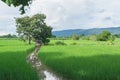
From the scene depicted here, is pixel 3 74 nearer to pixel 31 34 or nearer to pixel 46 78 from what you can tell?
pixel 46 78

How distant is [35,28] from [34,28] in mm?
405

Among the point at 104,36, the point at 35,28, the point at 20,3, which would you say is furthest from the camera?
the point at 104,36

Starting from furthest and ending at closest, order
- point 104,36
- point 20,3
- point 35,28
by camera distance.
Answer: point 104,36 < point 35,28 < point 20,3

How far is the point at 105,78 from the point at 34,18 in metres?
77.2

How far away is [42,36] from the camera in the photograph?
89375mm

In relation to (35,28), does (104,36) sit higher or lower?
lower

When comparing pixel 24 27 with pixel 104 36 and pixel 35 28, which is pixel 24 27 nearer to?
pixel 35 28

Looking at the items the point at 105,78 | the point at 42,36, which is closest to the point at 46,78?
the point at 105,78

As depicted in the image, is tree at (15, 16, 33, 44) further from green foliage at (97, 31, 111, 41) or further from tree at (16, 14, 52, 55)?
green foliage at (97, 31, 111, 41)

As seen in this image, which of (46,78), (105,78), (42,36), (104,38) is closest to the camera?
(105,78)

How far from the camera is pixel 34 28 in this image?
91.5 m

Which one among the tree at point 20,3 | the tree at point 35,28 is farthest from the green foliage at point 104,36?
the tree at point 20,3

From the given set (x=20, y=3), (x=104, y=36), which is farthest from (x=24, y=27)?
(x=20, y=3)

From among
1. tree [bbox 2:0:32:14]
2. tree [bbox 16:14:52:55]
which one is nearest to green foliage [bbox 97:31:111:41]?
tree [bbox 16:14:52:55]
